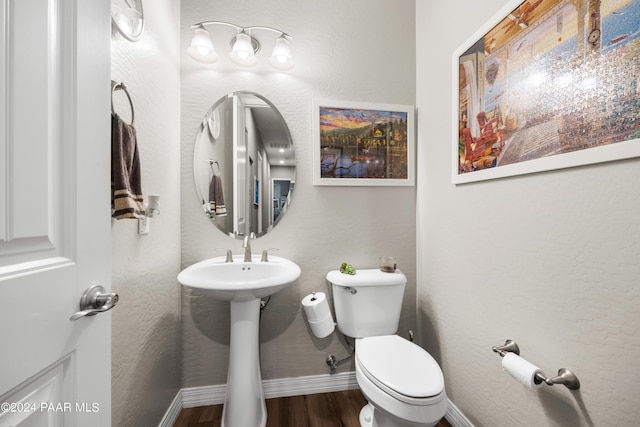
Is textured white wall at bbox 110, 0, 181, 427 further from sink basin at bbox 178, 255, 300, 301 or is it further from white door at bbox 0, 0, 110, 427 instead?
white door at bbox 0, 0, 110, 427

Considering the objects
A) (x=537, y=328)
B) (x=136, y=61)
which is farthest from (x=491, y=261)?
(x=136, y=61)

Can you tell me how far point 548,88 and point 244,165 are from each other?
144cm

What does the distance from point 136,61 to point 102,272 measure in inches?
35.3

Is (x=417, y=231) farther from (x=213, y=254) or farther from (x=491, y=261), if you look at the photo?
(x=213, y=254)

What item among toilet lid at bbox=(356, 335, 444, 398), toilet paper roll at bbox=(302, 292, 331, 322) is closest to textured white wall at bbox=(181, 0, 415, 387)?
toilet paper roll at bbox=(302, 292, 331, 322)

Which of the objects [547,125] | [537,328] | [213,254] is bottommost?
[537,328]

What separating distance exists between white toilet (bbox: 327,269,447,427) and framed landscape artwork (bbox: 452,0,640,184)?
2.48ft

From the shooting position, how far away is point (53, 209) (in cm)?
51

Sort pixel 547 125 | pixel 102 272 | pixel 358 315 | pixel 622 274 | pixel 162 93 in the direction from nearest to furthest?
pixel 102 272
pixel 622 274
pixel 547 125
pixel 162 93
pixel 358 315

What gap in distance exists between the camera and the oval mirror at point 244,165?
1543mm

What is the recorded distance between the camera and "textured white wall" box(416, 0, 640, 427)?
2.40 feet

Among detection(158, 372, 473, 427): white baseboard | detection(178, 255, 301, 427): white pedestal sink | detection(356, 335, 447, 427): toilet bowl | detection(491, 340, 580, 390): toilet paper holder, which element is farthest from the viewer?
detection(158, 372, 473, 427): white baseboard

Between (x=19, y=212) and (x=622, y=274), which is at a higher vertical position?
(x=19, y=212)

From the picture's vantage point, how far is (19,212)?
44 cm
